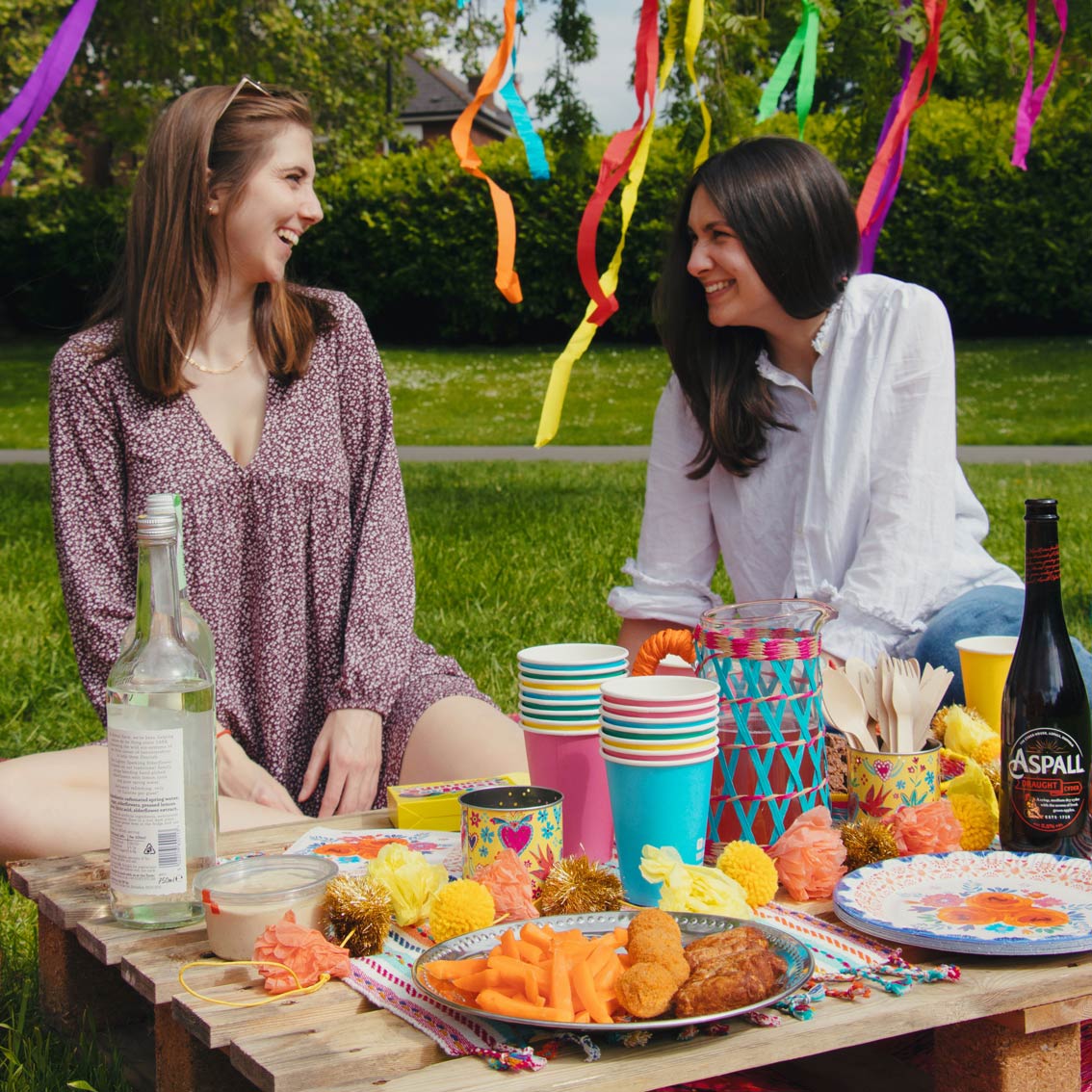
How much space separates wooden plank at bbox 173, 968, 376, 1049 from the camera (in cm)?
128

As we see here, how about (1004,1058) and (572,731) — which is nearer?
(1004,1058)

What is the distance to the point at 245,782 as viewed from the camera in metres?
2.43

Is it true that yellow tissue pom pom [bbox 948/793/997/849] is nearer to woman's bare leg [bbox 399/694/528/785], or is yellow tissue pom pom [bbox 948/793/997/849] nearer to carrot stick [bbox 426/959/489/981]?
carrot stick [bbox 426/959/489/981]

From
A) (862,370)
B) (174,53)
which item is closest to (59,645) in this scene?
(862,370)

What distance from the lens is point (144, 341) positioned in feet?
8.46

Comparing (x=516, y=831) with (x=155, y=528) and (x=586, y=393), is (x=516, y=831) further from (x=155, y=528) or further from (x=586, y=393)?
(x=586, y=393)

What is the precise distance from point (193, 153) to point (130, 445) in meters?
0.56

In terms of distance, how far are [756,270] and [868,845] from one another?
4.58 feet

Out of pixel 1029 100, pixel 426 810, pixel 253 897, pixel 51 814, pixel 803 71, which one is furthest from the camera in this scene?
pixel 1029 100

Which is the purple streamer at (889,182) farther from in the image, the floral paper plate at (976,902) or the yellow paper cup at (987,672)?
the floral paper plate at (976,902)

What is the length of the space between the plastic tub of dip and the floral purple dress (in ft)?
3.56

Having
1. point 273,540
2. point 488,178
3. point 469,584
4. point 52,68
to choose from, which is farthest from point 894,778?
point 469,584

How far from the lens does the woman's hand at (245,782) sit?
2.42m

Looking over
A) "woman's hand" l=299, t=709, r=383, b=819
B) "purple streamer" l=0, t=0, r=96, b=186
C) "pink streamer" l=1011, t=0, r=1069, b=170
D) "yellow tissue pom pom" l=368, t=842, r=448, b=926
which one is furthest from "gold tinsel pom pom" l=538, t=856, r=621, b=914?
"pink streamer" l=1011, t=0, r=1069, b=170
